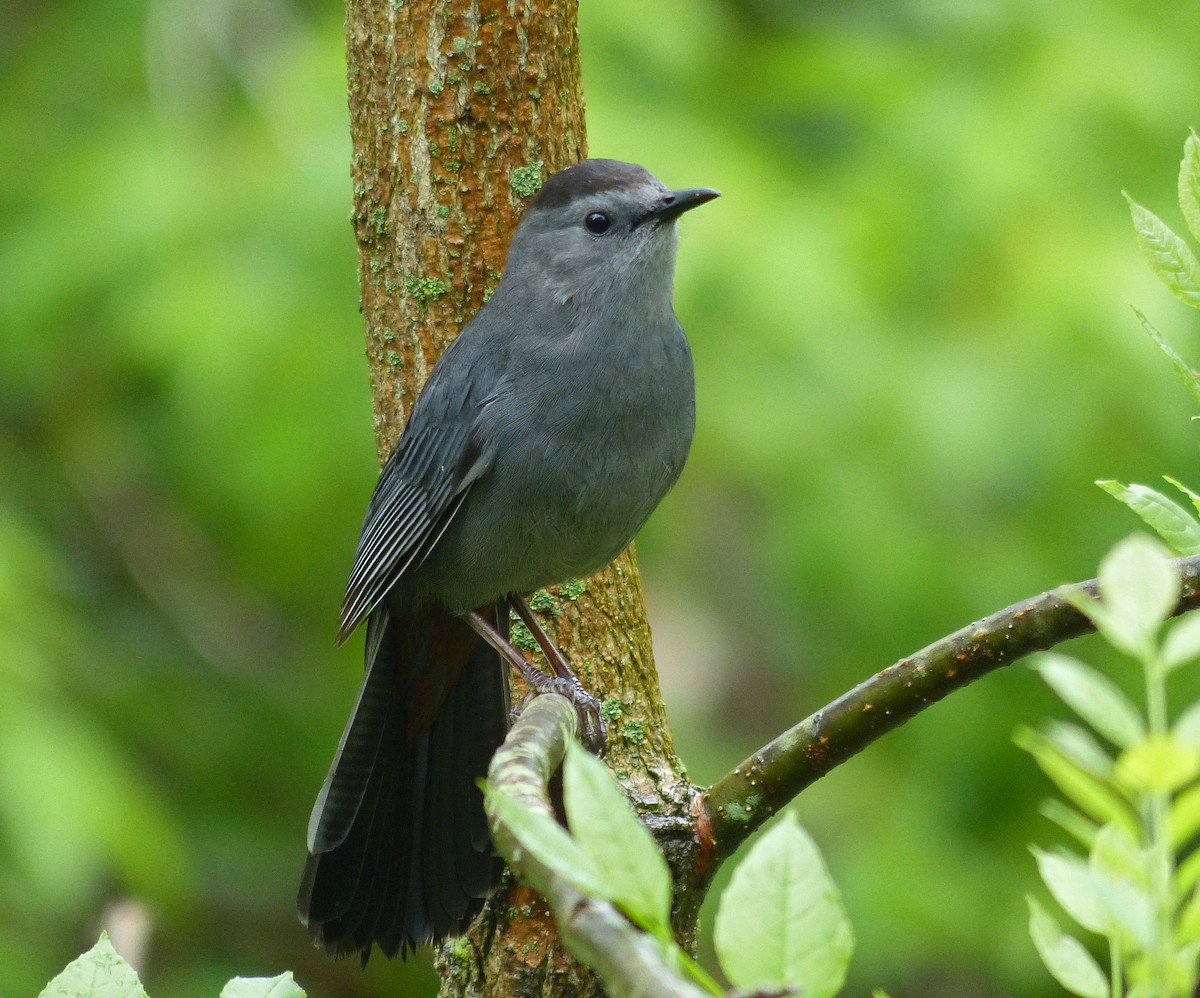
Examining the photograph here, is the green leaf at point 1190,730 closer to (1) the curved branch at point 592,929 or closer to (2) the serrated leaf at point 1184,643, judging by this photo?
(2) the serrated leaf at point 1184,643

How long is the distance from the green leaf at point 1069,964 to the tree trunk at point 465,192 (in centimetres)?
188

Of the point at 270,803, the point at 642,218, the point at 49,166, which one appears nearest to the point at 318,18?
the point at 49,166

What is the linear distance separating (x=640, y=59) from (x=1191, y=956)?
4893 mm

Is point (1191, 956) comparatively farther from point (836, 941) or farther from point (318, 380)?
point (318, 380)

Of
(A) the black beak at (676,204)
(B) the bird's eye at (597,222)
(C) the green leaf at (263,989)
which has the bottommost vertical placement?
(C) the green leaf at (263,989)

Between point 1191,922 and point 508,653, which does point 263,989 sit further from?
point 508,653

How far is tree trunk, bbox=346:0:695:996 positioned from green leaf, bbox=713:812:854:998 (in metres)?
1.98

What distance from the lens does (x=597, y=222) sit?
332 centimetres

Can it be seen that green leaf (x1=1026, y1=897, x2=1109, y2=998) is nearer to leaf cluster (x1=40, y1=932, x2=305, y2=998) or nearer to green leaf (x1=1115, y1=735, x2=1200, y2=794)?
green leaf (x1=1115, y1=735, x2=1200, y2=794)

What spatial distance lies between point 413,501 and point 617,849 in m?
2.49

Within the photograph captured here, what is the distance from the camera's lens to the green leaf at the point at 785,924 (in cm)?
92

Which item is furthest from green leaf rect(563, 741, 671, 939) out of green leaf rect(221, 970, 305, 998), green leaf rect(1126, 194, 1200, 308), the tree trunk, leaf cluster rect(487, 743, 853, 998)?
the tree trunk

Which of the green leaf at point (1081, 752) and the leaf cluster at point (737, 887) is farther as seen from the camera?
the leaf cluster at point (737, 887)

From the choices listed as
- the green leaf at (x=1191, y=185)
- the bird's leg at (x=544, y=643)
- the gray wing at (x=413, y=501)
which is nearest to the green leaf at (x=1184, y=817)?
the green leaf at (x=1191, y=185)
